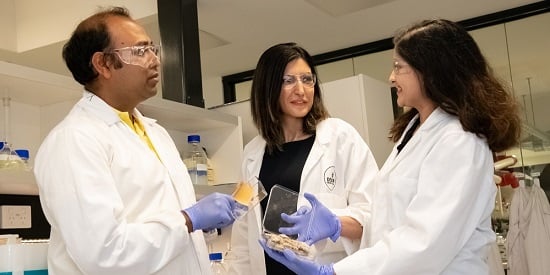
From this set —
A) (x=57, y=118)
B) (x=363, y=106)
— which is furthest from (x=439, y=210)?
(x=57, y=118)

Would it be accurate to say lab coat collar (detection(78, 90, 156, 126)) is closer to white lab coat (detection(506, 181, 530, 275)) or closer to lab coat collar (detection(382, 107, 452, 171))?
lab coat collar (detection(382, 107, 452, 171))

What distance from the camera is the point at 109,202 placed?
1.35m

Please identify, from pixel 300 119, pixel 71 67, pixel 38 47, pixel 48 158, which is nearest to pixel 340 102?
pixel 300 119

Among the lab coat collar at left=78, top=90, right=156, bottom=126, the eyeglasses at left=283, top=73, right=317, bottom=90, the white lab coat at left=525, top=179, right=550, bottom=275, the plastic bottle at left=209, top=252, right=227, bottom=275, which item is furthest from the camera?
the white lab coat at left=525, top=179, right=550, bottom=275

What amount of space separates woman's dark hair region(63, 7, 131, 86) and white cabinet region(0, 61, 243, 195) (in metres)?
0.21

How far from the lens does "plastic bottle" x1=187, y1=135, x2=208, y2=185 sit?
260 centimetres

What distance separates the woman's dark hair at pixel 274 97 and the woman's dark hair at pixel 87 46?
0.65 meters

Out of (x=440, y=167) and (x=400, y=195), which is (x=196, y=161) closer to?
(x=400, y=195)

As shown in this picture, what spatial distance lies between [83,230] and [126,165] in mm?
215

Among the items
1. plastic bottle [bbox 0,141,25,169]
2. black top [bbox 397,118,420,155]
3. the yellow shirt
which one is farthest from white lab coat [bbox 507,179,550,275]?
plastic bottle [bbox 0,141,25,169]

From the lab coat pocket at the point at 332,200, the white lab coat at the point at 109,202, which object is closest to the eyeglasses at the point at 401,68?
the lab coat pocket at the point at 332,200

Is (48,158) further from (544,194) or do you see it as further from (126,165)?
(544,194)

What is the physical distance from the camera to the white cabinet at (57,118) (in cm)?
180

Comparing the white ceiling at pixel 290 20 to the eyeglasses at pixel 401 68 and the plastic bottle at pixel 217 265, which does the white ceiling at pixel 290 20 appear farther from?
the eyeglasses at pixel 401 68
